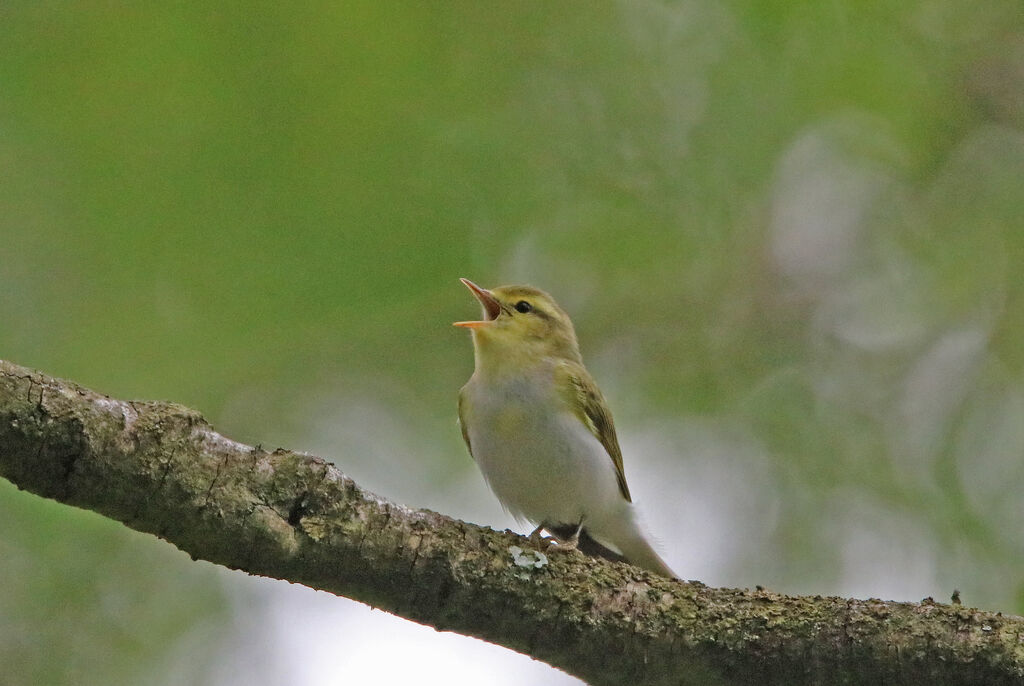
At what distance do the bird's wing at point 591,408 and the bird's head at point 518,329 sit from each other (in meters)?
0.21

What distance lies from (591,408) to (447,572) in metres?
2.69

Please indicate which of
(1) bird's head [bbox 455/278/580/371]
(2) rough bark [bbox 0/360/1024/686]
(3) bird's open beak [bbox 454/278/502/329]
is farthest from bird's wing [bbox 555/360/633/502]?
(2) rough bark [bbox 0/360/1024/686]

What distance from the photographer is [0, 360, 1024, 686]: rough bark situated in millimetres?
2578

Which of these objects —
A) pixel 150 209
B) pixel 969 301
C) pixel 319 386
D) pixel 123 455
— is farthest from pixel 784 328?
pixel 123 455

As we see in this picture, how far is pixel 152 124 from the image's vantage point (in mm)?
3242

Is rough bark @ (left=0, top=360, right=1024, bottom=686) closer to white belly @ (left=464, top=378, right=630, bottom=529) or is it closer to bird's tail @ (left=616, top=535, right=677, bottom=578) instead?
white belly @ (left=464, top=378, right=630, bottom=529)

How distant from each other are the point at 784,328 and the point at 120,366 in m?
4.57

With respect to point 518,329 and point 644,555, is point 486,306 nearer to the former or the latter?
point 518,329

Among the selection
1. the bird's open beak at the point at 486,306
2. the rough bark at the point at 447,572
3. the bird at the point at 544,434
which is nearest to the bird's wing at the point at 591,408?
the bird at the point at 544,434

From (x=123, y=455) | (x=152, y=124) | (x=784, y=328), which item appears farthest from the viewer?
(x=784, y=328)

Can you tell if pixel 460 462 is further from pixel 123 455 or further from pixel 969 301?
pixel 123 455

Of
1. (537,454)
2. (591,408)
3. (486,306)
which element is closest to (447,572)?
(537,454)

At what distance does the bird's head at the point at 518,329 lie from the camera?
581 centimetres

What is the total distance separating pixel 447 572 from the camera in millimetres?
3148
